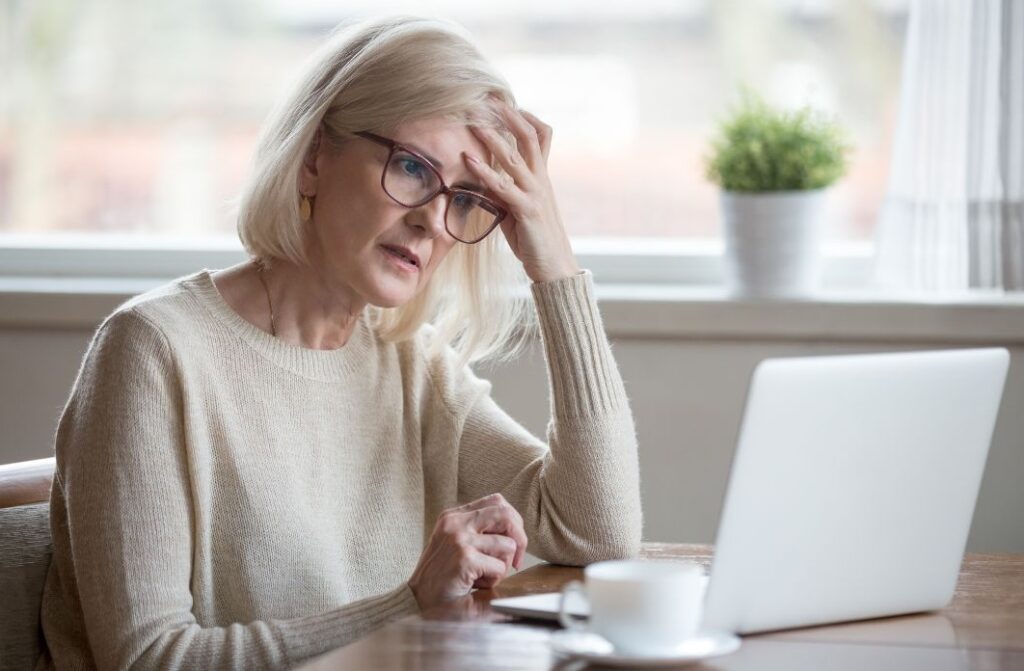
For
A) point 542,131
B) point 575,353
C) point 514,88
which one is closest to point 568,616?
point 575,353

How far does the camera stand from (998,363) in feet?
3.93

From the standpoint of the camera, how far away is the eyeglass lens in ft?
5.18

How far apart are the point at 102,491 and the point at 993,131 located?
1.71m

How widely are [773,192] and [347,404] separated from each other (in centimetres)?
108

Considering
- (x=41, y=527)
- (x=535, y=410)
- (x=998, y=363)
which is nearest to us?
(x=998, y=363)

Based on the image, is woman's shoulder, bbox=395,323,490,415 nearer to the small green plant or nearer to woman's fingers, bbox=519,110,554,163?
woman's fingers, bbox=519,110,554,163

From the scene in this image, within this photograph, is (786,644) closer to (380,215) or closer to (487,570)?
(487,570)

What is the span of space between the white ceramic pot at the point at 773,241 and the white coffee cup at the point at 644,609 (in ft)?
4.93

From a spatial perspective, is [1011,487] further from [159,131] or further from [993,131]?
[159,131]

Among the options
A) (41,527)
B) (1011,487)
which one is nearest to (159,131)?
(41,527)

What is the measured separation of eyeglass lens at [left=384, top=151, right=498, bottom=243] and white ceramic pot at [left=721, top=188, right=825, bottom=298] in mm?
917

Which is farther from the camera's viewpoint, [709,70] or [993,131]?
[709,70]

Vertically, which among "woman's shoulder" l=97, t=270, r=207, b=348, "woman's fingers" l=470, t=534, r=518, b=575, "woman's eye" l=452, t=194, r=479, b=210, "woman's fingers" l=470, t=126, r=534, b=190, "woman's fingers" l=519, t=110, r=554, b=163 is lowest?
"woman's fingers" l=470, t=534, r=518, b=575

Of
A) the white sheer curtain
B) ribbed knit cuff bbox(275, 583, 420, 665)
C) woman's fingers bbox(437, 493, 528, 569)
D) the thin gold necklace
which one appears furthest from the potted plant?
ribbed knit cuff bbox(275, 583, 420, 665)
